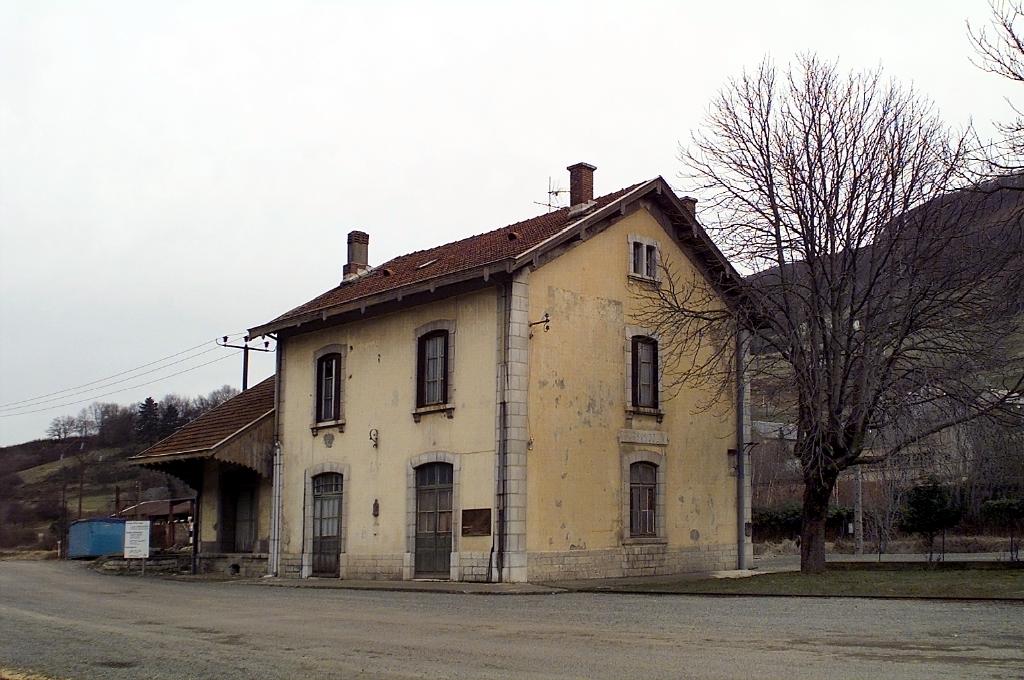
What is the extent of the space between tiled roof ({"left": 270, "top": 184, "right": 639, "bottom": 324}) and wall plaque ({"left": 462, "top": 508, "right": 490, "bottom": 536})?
4.75 meters

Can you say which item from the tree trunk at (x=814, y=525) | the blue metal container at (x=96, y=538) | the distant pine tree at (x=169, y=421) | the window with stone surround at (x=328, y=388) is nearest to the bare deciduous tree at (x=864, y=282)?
Answer: the tree trunk at (x=814, y=525)

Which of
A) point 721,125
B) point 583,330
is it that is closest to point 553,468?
point 583,330

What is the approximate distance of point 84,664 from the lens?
10156mm

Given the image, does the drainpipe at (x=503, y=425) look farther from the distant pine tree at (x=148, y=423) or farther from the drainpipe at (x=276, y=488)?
the distant pine tree at (x=148, y=423)

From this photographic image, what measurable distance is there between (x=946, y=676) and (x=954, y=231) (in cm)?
1337

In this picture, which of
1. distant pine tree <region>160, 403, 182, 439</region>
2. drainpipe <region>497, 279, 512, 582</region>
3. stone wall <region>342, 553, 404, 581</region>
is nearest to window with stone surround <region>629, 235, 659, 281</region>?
drainpipe <region>497, 279, 512, 582</region>

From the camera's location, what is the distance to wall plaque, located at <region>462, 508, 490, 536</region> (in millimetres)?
20969

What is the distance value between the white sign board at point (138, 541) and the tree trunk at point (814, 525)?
18.0m

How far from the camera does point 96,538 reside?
171ft

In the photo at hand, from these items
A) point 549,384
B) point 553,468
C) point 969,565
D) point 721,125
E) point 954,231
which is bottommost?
point 969,565

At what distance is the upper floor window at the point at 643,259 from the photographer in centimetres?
2369

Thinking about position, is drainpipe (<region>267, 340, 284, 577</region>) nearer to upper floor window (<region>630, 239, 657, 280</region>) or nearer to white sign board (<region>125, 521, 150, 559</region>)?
white sign board (<region>125, 521, 150, 559</region>)

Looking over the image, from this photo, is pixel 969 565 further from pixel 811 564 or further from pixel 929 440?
pixel 811 564

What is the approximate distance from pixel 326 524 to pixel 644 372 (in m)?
8.31
